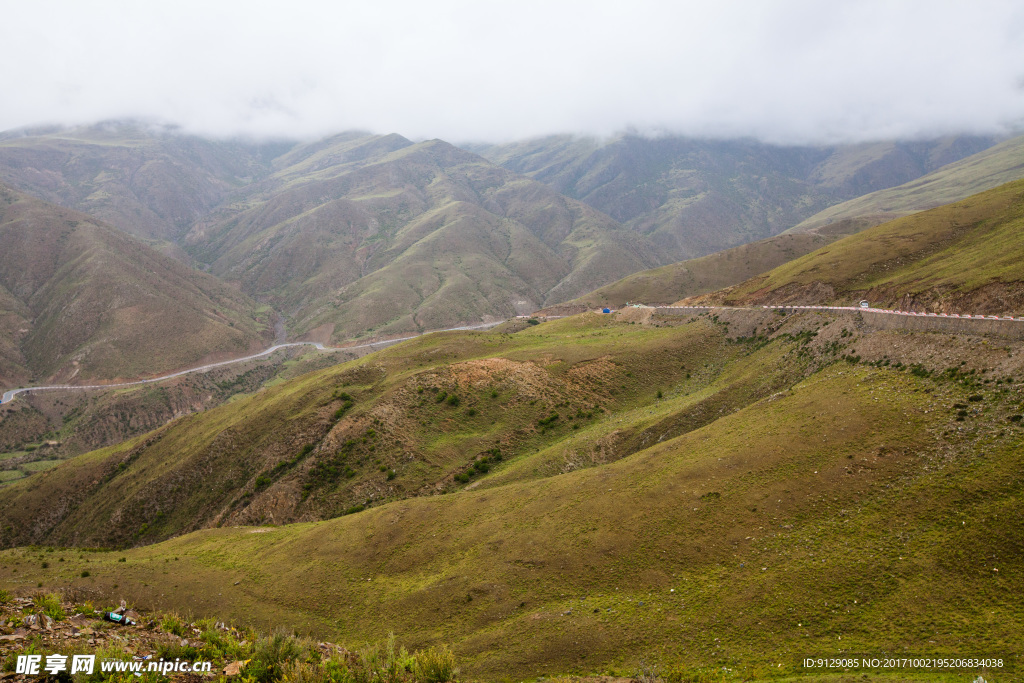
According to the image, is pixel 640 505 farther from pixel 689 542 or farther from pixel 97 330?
pixel 97 330

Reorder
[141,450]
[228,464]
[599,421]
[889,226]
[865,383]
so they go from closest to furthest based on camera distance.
Result: [865,383] → [599,421] → [228,464] → [141,450] → [889,226]

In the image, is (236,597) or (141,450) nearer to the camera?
(236,597)

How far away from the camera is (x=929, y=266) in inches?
2559

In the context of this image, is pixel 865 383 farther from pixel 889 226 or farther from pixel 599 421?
pixel 889 226

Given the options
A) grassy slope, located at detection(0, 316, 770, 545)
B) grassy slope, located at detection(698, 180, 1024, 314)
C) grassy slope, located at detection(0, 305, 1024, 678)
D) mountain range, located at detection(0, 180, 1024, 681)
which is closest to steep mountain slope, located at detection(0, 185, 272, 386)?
grassy slope, located at detection(0, 316, 770, 545)

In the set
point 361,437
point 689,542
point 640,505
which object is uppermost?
point 640,505

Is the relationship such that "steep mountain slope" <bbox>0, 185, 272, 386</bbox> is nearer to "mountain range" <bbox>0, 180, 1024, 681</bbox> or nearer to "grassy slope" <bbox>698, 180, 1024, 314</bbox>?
"mountain range" <bbox>0, 180, 1024, 681</bbox>

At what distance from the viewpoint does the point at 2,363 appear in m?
162

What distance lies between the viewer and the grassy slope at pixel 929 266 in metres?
48.6

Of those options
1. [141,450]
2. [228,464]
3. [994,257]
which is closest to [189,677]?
[228,464]

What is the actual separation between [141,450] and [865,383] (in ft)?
339

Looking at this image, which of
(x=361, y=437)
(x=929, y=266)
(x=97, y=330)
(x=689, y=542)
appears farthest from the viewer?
(x=97, y=330)

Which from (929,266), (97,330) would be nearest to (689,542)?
(929,266)

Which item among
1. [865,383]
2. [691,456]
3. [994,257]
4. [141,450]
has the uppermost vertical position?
[994,257]
